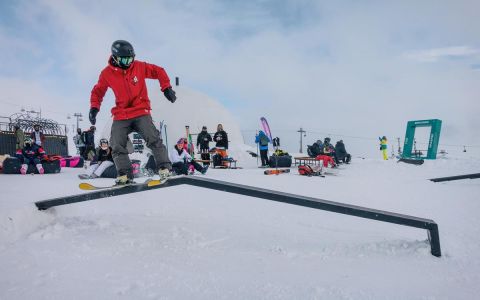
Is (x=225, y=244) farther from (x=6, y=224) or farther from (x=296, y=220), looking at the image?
(x=6, y=224)

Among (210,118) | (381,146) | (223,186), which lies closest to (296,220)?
(223,186)

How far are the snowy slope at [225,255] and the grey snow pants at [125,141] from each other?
1.78 feet

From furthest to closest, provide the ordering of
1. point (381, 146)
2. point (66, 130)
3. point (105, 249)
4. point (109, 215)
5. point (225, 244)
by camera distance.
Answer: point (66, 130), point (381, 146), point (109, 215), point (225, 244), point (105, 249)

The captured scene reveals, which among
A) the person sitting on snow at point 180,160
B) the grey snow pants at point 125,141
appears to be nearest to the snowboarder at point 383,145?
the person sitting on snow at point 180,160

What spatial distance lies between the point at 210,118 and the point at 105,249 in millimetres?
23011

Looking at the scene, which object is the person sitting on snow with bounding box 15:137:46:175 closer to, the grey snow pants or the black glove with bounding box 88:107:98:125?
the black glove with bounding box 88:107:98:125

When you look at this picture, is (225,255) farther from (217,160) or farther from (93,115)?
(217,160)

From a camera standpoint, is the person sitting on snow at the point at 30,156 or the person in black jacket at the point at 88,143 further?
the person in black jacket at the point at 88,143

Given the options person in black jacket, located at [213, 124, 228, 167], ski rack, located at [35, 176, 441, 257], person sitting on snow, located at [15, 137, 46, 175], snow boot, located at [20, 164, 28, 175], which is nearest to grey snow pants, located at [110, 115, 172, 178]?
ski rack, located at [35, 176, 441, 257]

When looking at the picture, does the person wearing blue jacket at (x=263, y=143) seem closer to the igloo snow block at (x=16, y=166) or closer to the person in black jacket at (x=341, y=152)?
the person in black jacket at (x=341, y=152)

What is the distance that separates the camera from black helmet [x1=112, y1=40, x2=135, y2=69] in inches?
111

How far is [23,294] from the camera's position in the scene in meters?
1.38

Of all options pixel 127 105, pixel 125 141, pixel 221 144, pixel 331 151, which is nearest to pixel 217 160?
pixel 221 144

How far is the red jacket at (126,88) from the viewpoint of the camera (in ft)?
9.83
